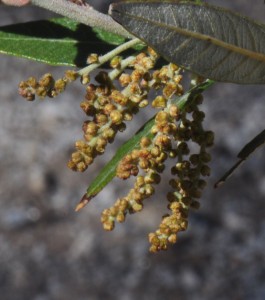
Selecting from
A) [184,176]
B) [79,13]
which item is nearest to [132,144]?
[184,176]

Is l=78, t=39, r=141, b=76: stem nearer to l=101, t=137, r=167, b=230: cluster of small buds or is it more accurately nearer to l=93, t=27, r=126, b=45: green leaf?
l=101, t=137, r=167, b=230: cluster of small buds

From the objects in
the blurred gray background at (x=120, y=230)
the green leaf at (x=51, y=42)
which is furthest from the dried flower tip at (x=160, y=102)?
the blurred gray background at (x=120, y=230)

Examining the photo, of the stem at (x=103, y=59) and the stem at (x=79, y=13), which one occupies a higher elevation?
the stem at (x=79, y=13)

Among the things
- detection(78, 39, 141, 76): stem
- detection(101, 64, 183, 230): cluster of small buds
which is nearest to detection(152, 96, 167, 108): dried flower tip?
detection(101, 64, 183, 230): cluster of small buds

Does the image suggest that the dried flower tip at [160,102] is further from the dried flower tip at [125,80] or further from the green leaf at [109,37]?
the green leaf at [109,37]

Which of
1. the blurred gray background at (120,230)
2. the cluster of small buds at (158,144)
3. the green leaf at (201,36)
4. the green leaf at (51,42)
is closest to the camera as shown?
the green leaf at (201,36)

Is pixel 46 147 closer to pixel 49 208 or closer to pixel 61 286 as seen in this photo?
pixel 49 208
